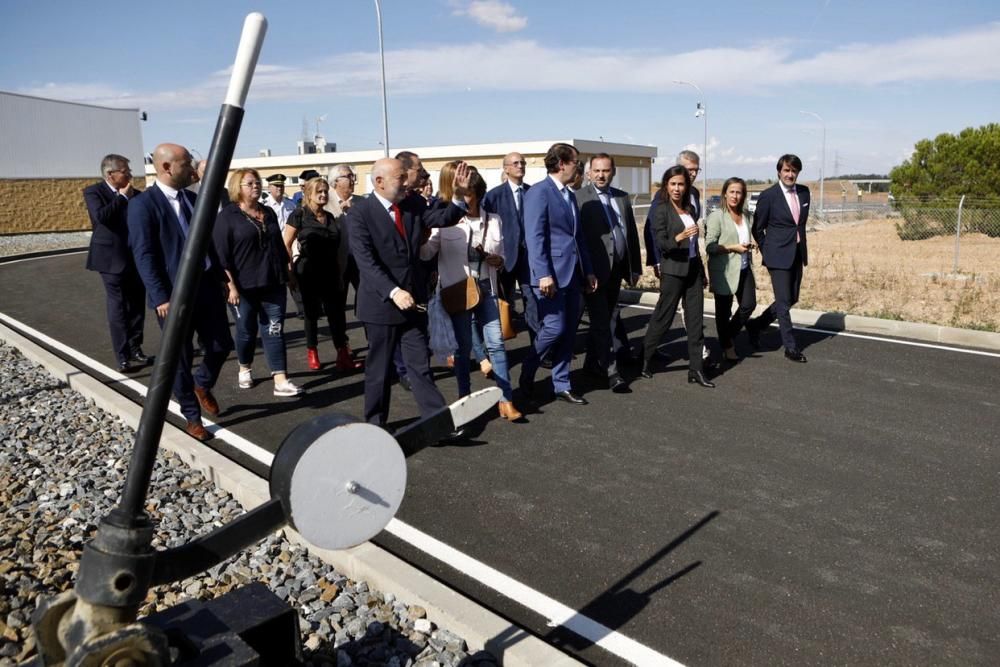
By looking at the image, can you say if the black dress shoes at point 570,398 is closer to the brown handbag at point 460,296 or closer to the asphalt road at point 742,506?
the asphalt road at point 742,506

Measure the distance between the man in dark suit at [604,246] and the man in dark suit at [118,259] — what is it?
169 inches

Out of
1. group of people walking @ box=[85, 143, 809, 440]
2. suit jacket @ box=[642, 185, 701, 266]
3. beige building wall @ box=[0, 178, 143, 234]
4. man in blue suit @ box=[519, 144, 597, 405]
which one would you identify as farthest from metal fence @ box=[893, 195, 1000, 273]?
beige building wall @ box=[0, 178, 143, 234]

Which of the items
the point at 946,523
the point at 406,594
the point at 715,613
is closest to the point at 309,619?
the point at 406,594

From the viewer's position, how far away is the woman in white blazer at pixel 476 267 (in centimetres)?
600

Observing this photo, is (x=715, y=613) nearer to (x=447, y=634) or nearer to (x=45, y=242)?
(x=447, y=634)

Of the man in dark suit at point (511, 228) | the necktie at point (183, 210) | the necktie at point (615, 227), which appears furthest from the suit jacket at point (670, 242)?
the necktie at point (183, 210)

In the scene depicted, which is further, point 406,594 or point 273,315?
point 273,315

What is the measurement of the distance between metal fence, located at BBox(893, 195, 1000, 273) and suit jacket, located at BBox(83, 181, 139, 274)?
793 inches

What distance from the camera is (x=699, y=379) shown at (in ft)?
23.4

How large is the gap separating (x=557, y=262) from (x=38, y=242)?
30173 millimetres

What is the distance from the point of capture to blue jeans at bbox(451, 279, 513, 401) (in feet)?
19.9

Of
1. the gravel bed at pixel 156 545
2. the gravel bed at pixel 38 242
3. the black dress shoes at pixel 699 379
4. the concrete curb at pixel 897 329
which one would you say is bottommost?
the gravel bed at pixel 38 242

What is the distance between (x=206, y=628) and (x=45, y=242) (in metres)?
33.1

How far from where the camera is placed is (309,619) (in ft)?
11.0
